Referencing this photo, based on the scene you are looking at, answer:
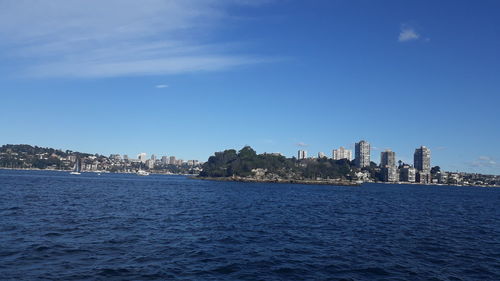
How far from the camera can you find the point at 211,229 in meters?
35.5

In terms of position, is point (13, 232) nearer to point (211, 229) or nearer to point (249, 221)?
point (211, 229)

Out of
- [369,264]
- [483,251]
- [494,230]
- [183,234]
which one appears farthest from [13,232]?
[494,230]

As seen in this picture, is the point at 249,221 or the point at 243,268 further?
the point at 249,221

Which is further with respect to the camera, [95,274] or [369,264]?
[369,264]

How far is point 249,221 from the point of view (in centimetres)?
4269

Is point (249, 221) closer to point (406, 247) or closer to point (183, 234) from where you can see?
point (183, 234)

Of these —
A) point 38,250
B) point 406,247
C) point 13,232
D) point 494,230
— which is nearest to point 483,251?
point 406,247

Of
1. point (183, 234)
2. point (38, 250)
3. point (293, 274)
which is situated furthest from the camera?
point (183, 234)

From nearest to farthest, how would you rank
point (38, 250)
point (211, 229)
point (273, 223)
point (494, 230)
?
1. point (38, 250)
2. point (211, 229)
3. point (273, 223)
4. point (494, 230)

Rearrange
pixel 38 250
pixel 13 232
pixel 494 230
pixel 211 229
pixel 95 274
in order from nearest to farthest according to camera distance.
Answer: pixel 95 274, pixel 38 250, pixel 13 232, pixel 211 229, pixel 494 230

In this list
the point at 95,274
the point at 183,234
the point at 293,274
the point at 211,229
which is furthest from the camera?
the point at 211,229

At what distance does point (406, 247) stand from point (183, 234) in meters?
18.4

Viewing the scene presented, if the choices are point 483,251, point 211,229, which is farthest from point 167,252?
point 483,251

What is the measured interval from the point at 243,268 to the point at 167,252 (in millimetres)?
5800
